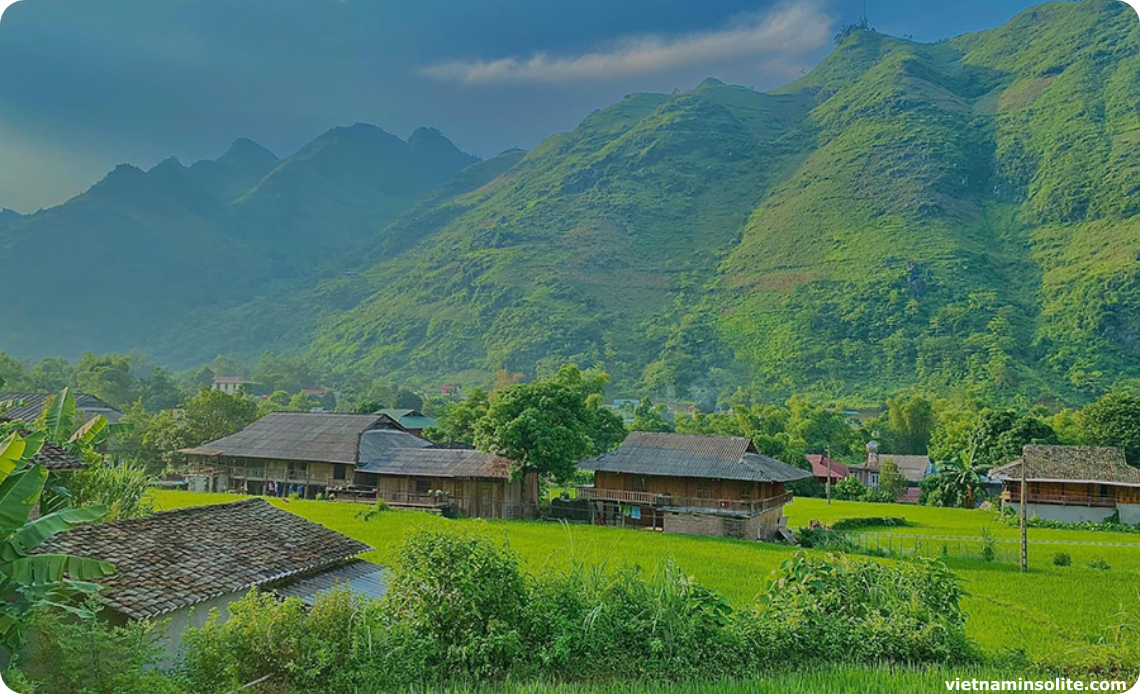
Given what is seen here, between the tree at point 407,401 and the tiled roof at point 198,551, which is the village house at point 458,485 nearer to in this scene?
the tiled roof at point 198,551

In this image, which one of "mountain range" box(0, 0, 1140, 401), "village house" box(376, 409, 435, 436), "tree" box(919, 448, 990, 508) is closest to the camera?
"tree" box(919, 448, 990, 508)

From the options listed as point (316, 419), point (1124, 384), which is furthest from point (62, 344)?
point (1124, 384)

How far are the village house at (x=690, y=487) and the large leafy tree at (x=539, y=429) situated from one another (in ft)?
2.79

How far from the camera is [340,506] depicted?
25.7 meters

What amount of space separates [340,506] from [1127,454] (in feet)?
122

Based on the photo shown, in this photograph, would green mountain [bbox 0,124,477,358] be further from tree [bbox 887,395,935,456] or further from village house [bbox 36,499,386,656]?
village house [bbox 36,499,386,656]

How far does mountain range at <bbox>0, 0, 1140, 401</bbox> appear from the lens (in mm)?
76812

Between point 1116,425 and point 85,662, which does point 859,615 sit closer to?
point 85,662

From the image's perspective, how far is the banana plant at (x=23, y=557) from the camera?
184 inches

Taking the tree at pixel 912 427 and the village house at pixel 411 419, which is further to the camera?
the tree at pixel 912 427

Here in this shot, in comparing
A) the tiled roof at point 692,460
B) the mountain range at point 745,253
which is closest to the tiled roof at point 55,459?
the tiled roof at point 692,460

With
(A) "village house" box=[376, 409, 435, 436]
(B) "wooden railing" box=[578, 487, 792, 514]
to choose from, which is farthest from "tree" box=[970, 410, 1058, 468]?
(A) "village house" box=[376, 409, 435, 436]

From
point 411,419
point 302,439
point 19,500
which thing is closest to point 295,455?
point 302,439

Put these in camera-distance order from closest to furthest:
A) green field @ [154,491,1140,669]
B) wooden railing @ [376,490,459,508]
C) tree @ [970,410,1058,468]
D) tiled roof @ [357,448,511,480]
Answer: green field @ [154,491,1140,669]
tiled roof @ [357,448,511,480]
wooden railing @ [376,490,459,508]
tree @ [970,410,1058,468]
